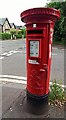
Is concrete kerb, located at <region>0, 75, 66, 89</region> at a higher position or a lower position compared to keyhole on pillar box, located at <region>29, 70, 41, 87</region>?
lower

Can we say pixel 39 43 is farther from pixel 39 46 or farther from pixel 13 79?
pixel 13 79

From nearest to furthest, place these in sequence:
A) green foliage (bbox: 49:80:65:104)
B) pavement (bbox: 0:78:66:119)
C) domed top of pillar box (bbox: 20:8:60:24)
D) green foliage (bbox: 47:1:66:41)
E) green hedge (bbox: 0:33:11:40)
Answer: domed top of pillar box (bbox: 20:8:60:24), pavement (bbox: 0:78:66:119), green foliage (bbox: 49:80:65:104), green foliage (bbox: 47:1:66:41), green hedge (bbox: 0:33:11:40)

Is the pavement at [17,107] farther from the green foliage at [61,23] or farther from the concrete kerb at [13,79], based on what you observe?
the green foliage at [61,23]

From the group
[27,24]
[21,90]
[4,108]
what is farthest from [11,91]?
[27,24]

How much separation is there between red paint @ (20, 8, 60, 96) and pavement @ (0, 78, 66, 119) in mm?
439

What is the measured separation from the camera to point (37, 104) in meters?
3.52

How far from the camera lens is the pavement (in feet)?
11.8

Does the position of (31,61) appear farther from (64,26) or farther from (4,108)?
(64,26)

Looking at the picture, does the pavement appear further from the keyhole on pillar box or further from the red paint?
the keyhole on pillar box

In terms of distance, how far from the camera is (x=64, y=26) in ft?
57.6

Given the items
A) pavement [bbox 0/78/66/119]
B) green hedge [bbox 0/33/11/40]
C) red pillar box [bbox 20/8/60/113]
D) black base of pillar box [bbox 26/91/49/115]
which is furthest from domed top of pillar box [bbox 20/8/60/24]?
green hedge [bbox 0/33/11/40]

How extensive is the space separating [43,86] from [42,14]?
1268mm

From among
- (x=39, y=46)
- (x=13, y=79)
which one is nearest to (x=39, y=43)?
(x=39, y=46)

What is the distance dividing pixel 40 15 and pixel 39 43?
46 centimetres
